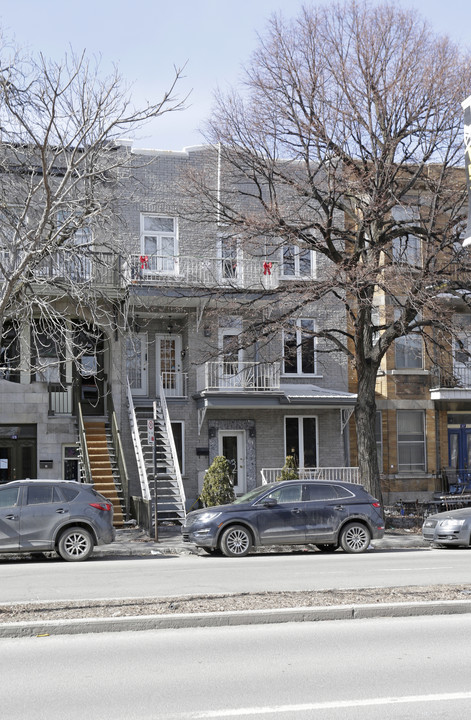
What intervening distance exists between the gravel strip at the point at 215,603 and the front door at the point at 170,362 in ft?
55.7

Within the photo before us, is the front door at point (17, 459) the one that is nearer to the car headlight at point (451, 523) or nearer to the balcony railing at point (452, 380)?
the car headlight at point (451, 523)

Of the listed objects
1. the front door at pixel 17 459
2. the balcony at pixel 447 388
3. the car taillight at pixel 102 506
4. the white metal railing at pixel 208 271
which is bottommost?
the car taillight at pixel 102 506

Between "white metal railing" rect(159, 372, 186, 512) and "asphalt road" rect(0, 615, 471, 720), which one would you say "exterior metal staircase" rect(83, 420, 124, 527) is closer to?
"white metal railing" rect(159, 372, 186, 512)

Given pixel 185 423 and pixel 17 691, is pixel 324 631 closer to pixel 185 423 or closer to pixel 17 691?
pixel 17 691

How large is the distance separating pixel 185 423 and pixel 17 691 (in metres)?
20.5

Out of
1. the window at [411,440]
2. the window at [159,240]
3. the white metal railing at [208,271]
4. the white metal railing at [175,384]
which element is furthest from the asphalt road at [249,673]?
the window at [411,440]

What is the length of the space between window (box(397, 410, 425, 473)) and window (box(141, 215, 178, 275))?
990 cm

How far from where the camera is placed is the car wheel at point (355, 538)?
1817 centimetres

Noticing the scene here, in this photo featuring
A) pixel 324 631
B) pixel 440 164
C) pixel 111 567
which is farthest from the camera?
pixel 440 164

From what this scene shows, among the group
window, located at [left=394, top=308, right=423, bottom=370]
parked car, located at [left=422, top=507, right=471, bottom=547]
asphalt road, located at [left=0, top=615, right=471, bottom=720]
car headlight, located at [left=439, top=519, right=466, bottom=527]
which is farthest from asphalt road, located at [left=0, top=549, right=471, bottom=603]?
window, located at [left=394, top=308, right=423, bottom=370]

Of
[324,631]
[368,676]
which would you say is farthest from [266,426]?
[368,676]

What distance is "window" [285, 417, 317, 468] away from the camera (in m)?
28.0

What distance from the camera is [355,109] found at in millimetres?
21094

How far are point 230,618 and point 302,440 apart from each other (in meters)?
19.2
